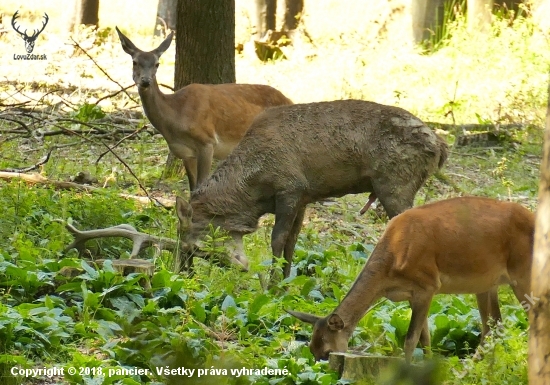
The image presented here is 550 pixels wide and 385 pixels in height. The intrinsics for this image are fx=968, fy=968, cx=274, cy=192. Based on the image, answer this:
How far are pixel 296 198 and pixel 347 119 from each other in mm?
877

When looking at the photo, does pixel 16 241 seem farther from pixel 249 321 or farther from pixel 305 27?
pixel 305 27

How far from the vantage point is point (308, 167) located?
900 cm

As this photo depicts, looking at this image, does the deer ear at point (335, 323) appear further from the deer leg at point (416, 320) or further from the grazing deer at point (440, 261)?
the deer leg at point (416, 320)

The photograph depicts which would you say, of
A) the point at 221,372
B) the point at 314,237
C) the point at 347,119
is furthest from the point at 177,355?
the point at 314,237

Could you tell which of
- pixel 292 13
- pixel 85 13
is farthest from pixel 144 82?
pixel 85 13

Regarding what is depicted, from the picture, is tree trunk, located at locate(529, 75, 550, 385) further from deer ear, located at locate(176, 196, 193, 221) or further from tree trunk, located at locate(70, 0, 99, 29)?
tree trunk, located at locate(70, 0, 99, 29)

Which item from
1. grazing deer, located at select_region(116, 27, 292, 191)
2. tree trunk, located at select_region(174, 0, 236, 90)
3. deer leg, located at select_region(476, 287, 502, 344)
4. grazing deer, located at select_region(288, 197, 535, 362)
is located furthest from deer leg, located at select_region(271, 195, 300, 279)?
tree trunk, located at select_region(174, 0, 236, 90)

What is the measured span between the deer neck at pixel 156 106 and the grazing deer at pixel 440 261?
19.0 feet

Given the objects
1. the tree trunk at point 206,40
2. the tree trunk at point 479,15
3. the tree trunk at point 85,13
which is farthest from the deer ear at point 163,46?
the tree trunk at point 85,13

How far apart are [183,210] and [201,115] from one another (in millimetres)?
3290

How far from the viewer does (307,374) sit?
561 cm

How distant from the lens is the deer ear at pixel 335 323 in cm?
614

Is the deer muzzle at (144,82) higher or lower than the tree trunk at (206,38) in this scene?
lower

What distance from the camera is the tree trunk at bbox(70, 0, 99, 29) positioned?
27.0 m
